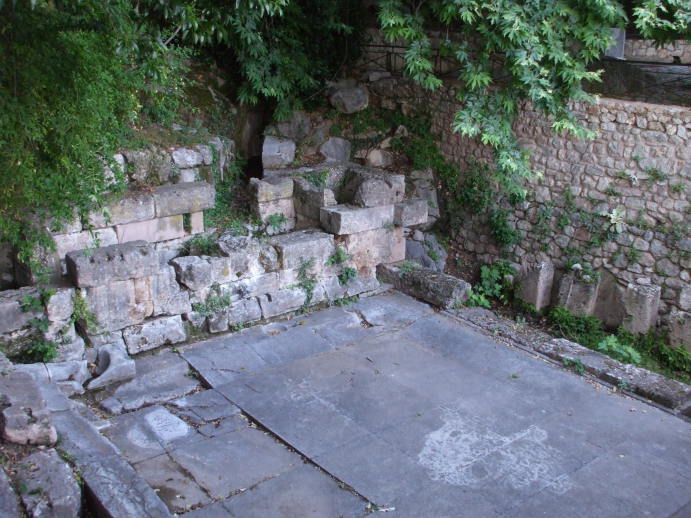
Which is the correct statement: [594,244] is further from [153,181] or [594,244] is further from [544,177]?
[153,181]

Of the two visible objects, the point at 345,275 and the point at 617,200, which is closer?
the point at 345,275

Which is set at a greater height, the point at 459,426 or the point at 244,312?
the point at 244,312

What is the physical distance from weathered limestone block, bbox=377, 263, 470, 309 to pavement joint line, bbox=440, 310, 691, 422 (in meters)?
0.17

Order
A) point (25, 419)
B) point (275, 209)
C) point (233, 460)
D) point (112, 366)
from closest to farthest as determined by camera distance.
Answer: point (25, 419)
point (233, 460)
point (112, 366)
point (275, 209)

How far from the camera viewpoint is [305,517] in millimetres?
4254

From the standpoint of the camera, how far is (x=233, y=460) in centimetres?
480

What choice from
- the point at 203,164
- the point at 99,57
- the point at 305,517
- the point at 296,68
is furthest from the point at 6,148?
the point at 296,68

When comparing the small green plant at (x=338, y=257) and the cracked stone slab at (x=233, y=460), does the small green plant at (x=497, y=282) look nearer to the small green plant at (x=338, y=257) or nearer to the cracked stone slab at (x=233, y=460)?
the small green plant at (x=338, y=257)

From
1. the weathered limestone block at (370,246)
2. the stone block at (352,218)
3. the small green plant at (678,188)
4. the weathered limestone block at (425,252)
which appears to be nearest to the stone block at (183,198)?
the stone block at (352,218)

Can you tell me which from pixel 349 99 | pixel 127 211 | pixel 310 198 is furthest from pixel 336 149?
pixel 127 211

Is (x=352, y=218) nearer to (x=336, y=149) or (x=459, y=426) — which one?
(x=336, y=149)

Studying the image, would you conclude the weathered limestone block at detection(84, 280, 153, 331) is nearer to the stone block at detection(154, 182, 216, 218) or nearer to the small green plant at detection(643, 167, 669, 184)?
the stone block at detection(154, 182, 216, 218)

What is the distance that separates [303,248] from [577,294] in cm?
359

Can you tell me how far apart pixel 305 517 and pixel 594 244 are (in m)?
5.51
